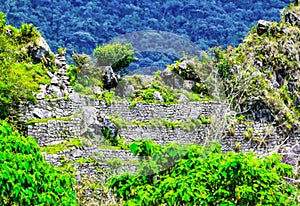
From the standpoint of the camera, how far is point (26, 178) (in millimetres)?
9148

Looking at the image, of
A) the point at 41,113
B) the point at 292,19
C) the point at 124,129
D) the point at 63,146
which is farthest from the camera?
the point at 292,19

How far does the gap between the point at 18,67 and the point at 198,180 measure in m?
9.09

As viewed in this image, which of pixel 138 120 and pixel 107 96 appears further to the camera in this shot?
pixel 138 120

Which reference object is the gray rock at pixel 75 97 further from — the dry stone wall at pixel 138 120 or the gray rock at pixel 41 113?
the gray rock at pixel 41 113

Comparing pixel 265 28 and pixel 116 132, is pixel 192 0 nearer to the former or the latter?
pixel 265 28

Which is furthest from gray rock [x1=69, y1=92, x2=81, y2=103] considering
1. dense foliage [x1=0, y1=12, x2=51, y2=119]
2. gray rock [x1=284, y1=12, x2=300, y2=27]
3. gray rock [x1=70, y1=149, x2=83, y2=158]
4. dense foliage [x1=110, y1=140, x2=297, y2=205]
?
gray rock [x1=284, y1=12, x2=300, y2=27]

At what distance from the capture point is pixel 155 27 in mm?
39719

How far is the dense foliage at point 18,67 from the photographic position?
1560cm

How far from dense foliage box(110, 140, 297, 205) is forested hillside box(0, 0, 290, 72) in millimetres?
27692

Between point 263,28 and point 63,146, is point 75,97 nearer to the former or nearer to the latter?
point 63,146

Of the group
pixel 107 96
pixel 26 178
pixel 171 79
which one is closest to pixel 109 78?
pixel 107 96

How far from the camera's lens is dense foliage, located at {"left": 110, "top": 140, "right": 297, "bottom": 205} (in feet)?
29.9

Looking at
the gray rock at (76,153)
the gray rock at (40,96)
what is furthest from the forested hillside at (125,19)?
the gray rock at (76,153)

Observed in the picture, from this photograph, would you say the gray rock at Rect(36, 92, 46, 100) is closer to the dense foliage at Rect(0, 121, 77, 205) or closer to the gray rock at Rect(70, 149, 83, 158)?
the gray rock at Rect(70, 149, 83, 158)
